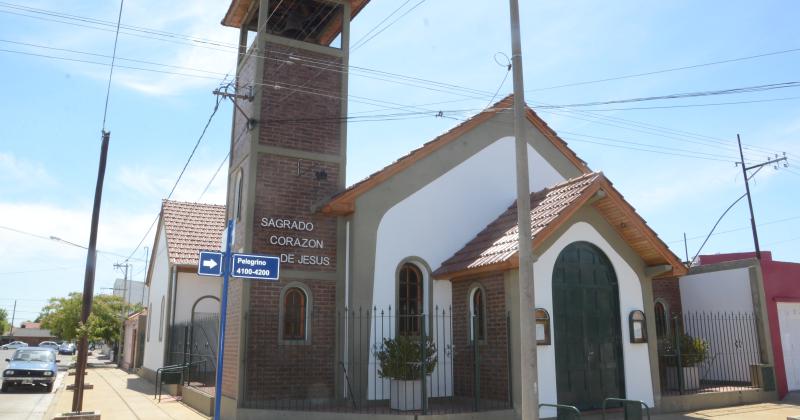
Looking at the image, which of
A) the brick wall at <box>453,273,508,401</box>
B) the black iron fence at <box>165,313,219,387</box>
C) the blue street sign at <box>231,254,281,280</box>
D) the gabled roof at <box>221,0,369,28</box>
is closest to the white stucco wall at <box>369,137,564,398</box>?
the brick wall at <box>453,273,508,401</box>

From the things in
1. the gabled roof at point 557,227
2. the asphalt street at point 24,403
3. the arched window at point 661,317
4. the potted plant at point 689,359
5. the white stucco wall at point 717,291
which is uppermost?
the gabled roof at point 557,227

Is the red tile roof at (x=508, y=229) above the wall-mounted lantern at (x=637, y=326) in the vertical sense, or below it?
above

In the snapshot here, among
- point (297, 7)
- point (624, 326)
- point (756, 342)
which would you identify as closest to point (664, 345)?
point (756, 342)

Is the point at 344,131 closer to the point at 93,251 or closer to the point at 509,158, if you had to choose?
the point at 509,158

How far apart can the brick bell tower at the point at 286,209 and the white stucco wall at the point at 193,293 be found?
8.04 metres

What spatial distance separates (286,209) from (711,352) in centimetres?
1273

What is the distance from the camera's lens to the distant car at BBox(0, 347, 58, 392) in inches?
848

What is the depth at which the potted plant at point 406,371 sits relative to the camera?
11844 mm

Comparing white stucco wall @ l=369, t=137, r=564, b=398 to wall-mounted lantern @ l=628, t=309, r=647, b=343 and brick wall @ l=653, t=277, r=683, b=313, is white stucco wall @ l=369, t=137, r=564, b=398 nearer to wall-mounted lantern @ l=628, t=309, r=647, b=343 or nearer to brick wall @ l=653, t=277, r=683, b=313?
wall-mounted lantern @ l=628, t=309, r=647, b=343

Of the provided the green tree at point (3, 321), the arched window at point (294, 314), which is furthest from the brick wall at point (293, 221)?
the green tree at point (3, 321)

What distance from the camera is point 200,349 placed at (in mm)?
19406

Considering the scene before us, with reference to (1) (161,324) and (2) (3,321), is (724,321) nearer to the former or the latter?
(1) (161,324)

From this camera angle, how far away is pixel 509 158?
15.9m

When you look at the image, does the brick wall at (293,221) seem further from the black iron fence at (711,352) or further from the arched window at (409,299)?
the black iron fence at (711,352)
